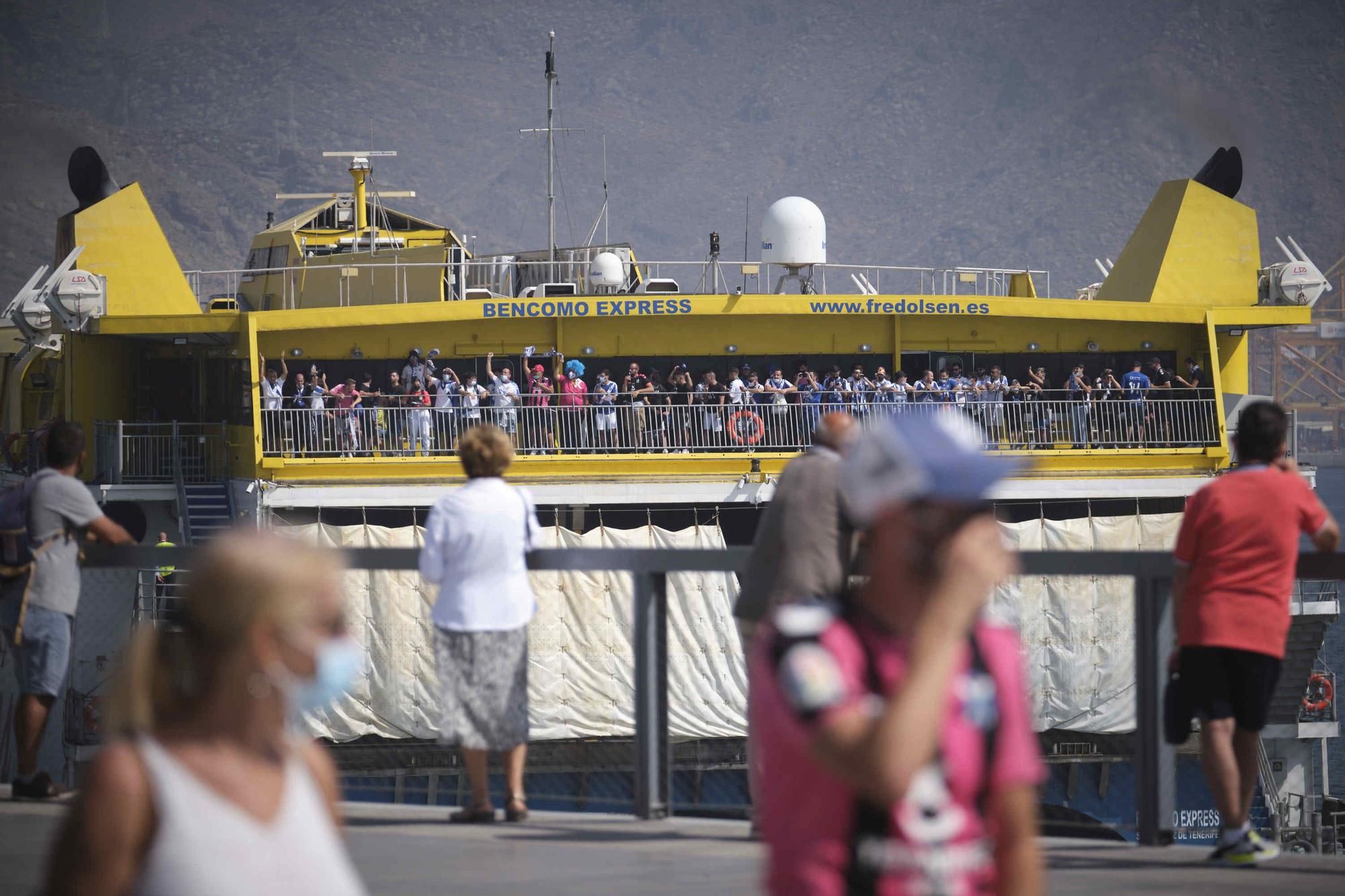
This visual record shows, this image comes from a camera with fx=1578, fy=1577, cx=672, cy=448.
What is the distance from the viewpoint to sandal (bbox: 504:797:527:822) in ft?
20.7

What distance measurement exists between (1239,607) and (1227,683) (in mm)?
281

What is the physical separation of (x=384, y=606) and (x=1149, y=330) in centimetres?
2778

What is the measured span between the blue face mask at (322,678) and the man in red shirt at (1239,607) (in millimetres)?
3882

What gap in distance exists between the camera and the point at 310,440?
27453 mm

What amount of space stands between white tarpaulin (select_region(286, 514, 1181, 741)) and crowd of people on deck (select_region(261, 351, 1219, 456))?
66.3ft

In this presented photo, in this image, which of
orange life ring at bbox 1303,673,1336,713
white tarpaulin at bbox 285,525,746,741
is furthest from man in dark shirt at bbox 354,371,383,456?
white tarpaulin at bbox 285,525,746,741

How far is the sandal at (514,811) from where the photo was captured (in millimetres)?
6301

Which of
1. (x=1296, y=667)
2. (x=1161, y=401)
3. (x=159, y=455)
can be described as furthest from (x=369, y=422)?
(x=1296, y=667)

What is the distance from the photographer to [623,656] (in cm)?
652

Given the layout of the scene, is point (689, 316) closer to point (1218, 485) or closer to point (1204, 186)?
point (1204, 186)

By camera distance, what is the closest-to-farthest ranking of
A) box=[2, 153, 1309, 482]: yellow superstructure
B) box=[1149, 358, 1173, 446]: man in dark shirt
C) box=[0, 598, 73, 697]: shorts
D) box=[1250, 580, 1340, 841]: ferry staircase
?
box=[0, 598, 73, 697]: shorts
box=[1250, 580, 1340, 841]: ferry staircase
box=[2, 153, 1309, 482]: yellow superstructure
box=[1149, 358, 1173, 446]: man in dark shirt

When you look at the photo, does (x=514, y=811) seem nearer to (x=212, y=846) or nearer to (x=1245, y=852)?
(x=1245, y=852)

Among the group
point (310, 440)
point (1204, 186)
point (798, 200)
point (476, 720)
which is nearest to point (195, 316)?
point (310, 440)

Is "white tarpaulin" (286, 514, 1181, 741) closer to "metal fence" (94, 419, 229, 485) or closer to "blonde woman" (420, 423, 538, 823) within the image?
"blonde woman" (420, 423, 538, 823)
